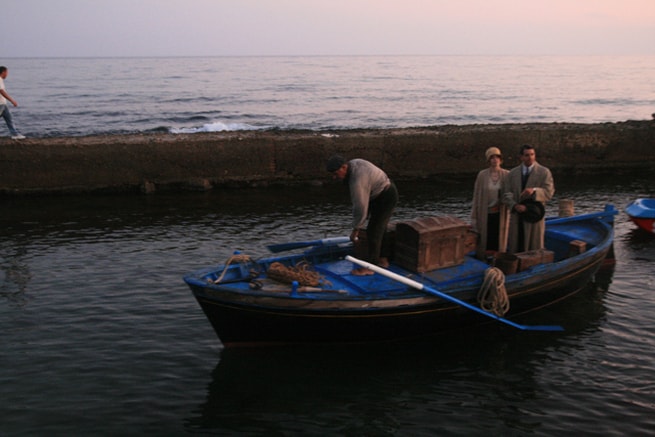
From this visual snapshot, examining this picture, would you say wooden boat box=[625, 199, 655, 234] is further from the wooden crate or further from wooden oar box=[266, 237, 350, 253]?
wooden oar box=[266, 237, 350, 253]

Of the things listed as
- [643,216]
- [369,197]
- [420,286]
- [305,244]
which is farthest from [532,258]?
[643,216]

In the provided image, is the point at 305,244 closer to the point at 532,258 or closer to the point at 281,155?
the point at 532,258

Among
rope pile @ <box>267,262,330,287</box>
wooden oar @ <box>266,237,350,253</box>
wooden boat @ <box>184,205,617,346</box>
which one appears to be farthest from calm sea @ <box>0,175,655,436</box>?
wooden oar @ <box>266,237,350,253</box>

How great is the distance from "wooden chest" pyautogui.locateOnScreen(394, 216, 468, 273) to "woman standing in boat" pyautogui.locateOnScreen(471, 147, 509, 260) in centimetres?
72

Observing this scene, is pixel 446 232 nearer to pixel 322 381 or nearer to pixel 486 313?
pixel 486 313

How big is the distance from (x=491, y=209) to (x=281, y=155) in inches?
361

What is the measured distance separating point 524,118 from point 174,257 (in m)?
32.6

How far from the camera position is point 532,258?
8242 mm

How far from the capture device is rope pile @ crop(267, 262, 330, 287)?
7.30 metres

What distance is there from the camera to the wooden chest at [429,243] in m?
7.70

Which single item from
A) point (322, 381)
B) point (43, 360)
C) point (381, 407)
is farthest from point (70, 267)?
point (381, 407)

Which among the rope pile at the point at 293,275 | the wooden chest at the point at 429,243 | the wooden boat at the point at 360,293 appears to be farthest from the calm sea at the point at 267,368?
the wooden chest at the point at 429,243

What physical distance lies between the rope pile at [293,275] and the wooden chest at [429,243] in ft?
3.92

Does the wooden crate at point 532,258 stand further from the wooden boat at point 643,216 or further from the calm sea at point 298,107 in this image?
the calm sea at point 298,107
